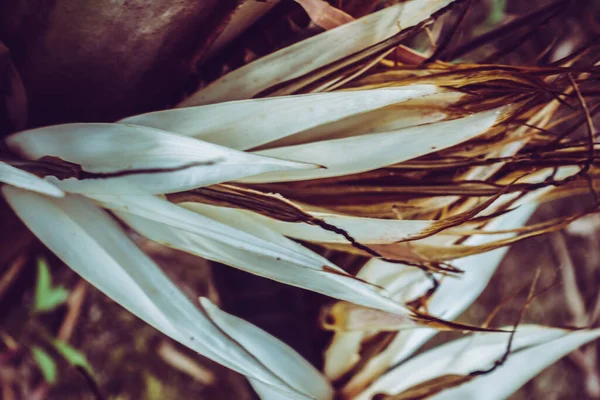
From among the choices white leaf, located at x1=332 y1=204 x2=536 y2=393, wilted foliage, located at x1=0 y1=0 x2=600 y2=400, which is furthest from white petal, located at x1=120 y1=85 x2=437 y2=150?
white leaf, located at x1=332 y1=204 x2=536 y2=393

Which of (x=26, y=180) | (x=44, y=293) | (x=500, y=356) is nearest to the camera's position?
(x=26, y=180)

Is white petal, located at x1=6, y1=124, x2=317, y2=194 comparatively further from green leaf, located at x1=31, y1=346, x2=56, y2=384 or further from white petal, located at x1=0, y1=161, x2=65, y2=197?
green leaf, located at x1=31, y1=346, x2=56, y2=384

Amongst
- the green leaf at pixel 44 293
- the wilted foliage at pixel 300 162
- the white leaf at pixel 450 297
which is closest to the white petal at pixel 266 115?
the wilted foliage at pixel 300 162

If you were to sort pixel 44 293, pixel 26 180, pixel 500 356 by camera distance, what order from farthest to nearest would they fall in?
pixel 44 293 → pixel 500 356 → pixel 26 180

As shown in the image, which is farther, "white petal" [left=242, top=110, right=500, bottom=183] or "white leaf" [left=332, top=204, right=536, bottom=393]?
"white leaf" [left=332, top=204, right=536, bottom=393]

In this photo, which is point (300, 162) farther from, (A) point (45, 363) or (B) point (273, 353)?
(A) point (45, 363)

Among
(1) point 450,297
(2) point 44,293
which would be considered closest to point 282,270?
(1) point 450,297

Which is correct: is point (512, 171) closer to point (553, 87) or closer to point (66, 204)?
point (553, 87)

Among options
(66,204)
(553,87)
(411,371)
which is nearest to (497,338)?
(411,371)
